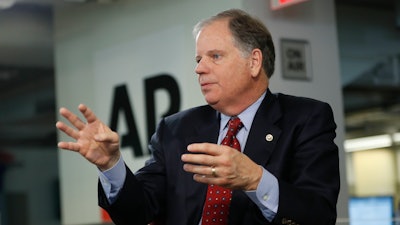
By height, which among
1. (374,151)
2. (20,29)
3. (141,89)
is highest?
(20,29)

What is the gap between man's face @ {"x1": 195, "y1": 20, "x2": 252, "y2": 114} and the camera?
7.86 feet

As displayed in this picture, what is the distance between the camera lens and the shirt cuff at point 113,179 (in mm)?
2305

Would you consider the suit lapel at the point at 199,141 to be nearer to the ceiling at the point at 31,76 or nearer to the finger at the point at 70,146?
the finger at the point at 70,146

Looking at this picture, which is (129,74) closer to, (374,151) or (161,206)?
(161,206)

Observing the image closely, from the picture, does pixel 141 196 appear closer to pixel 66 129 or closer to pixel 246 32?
pixel 66 129

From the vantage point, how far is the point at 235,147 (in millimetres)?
2412

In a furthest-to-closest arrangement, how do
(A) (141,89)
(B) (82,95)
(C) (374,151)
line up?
(C) (374,151)
(B) (82,95)
(A) (141,89)

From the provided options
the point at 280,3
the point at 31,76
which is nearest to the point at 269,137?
the point at 280,3

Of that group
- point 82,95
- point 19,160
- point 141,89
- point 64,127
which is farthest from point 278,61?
point 19,160

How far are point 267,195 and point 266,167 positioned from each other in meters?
0.20

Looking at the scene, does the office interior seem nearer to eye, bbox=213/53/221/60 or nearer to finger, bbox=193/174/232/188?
eye, bbox=213/53/221/60

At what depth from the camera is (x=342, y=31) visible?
8.16 meters

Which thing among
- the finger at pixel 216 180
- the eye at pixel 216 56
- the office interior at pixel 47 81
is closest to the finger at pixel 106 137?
the finger at pixel 216 180

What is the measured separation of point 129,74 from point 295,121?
4.06 meters
